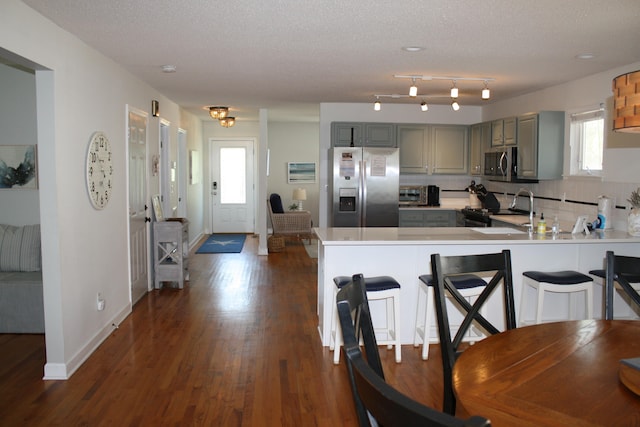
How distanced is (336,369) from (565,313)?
2.20 meters

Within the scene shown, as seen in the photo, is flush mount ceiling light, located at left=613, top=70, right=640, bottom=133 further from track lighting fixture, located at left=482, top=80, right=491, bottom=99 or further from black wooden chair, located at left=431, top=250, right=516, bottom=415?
track lighting fixture, located at left=482, top=80, right=491, bottom=99

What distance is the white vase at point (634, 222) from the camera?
4.54m

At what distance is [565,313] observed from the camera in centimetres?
477

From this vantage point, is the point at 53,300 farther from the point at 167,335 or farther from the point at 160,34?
the point at 160,34

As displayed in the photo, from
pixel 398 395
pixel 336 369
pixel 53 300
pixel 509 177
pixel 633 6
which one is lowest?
pixel 336 369

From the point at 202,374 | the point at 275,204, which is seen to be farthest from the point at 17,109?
the point at 275,204

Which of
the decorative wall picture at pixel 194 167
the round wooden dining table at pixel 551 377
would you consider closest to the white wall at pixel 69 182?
the round wooden dining table at pixel 551 377

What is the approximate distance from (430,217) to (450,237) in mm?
3235

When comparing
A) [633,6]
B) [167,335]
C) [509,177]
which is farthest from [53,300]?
[509,177]

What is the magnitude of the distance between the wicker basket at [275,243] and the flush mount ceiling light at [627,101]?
24.8 feet

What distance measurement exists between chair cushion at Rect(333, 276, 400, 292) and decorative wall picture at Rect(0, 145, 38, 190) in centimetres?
311

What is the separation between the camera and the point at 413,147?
7828mm

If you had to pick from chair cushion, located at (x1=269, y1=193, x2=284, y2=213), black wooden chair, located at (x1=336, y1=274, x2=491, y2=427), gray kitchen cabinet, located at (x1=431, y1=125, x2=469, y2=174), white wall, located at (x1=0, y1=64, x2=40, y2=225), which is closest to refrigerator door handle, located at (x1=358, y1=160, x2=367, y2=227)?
gray kitchen cabinet, located at (x1=431, y1=125, x2=469, y2=174)

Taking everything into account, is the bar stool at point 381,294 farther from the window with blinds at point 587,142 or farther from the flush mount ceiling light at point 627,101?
the window with blinds at point 587,142
